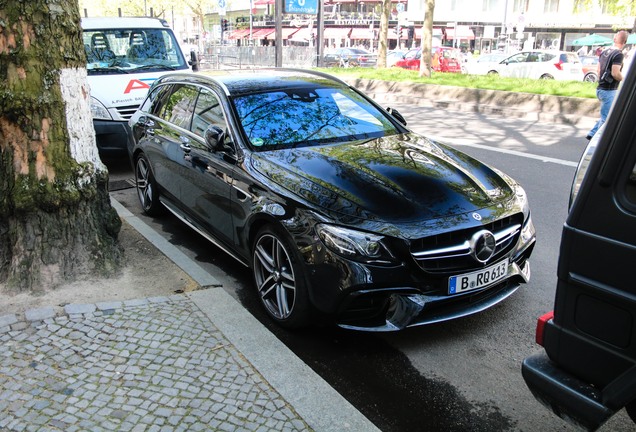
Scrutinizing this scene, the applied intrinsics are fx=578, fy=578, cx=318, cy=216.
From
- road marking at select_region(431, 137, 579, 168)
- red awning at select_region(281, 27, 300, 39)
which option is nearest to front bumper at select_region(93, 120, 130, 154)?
road marking at select_region(431, 137, 579, 168)

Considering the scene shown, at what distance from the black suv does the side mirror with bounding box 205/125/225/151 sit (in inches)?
112

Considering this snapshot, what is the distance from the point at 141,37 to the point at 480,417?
29.0 feet

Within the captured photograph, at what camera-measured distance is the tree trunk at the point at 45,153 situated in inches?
154

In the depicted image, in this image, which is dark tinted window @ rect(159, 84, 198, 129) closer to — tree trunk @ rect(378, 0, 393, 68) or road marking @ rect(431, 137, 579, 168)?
road marking @ rect(431, 137, 579, 168)

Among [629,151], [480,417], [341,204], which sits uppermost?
[629,151]

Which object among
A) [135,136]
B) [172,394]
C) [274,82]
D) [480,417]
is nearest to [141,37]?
[135,136]

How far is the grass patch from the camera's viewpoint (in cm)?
1437

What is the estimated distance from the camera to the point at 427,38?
1912 cm

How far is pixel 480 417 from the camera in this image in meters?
3.15

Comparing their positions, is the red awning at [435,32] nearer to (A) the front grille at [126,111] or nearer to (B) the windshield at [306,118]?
(A) the front grille at [126,111]

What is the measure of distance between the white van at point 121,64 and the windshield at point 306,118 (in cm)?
422

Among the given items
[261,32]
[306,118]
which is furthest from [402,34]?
[306,118]

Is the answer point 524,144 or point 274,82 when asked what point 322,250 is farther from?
point 524,144

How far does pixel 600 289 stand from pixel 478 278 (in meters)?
1.44
